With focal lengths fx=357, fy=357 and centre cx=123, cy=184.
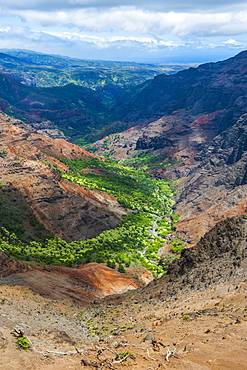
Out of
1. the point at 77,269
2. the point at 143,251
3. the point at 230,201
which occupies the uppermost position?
the point at 230,201

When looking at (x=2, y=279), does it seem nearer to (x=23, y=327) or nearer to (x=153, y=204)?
(x=23, y=327)

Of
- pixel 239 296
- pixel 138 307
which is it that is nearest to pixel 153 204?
pixel 138 307

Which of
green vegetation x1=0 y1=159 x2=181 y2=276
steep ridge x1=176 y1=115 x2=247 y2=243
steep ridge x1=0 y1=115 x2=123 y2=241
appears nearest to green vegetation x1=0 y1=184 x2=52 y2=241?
green vegetation x1=0 y1=159 x2=181 y2=276

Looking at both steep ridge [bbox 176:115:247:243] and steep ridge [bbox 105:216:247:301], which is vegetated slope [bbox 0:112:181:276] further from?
steep ridge [bbox 105:216:247:301]

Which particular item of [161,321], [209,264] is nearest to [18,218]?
[209,264]

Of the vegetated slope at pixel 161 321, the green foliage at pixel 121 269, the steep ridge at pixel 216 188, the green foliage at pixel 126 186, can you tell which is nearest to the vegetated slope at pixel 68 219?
the green foliage at pixel 121 269

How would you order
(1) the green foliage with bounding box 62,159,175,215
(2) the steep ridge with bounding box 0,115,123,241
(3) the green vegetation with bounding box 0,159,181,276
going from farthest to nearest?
(1) the green foliage with bounding box 62,159,175,215
(2) the steep ridge with bounding box 0,115,123,241
(3) the green vegetation with bounding box 0,159,181,276

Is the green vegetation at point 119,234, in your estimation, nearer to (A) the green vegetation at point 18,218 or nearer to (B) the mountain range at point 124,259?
(B) the mountain range at point 124,259

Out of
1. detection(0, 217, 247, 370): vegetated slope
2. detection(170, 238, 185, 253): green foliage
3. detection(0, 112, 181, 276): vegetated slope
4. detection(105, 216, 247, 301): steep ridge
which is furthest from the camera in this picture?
detection(170, 238, 185, 253): green foliage
